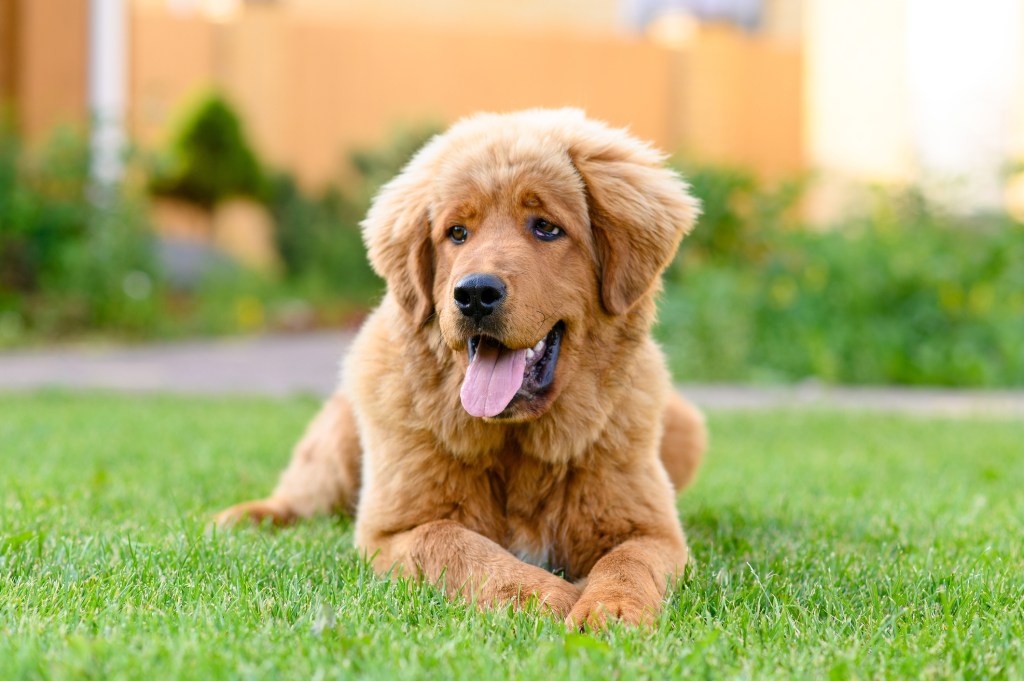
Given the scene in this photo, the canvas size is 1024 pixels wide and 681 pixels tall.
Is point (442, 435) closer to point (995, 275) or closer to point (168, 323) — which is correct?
point (995, 275)

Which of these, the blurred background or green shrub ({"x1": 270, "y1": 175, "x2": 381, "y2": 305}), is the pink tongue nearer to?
the blurred background

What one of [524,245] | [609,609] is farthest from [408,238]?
[609,609]

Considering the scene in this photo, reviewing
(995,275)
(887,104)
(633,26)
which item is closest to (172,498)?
(995,275)

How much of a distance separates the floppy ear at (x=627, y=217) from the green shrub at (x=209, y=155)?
1112 cm

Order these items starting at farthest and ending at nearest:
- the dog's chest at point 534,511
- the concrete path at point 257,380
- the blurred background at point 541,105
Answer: the blurred background at point 541,105 → the concrete path at point 257,380 → the dog's chest at point 534,511

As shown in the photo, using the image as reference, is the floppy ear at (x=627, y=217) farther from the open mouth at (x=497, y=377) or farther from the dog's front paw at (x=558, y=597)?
the dog's front paw at (x=558, y=597)

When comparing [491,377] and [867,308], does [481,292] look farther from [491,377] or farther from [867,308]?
[867,308]

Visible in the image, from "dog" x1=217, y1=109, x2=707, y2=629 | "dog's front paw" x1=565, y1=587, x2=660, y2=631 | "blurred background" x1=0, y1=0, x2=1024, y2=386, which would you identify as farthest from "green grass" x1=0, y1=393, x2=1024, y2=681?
"blurred background" x1=0, y1=0, x2=1024, y2=386

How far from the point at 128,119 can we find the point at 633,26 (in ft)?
37.3

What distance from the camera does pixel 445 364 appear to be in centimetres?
315

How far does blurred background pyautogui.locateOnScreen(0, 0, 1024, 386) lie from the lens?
358 inches

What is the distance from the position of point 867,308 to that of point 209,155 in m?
8.60

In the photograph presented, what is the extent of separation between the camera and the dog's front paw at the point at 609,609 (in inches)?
95.3

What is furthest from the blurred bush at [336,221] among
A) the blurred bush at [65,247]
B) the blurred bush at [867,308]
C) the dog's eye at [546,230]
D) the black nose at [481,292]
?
the black nose at [481,292]
